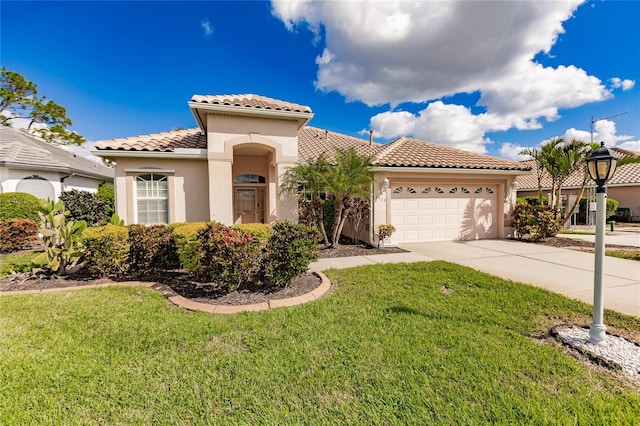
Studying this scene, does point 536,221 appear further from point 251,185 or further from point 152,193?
point 152,193

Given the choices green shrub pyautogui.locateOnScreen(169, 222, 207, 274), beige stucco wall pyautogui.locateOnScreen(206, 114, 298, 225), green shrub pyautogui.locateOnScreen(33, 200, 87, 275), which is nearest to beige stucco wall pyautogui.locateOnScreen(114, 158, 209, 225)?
beige stucco wall pyautogui.locateOnScreen(206, 114, 298, 225)

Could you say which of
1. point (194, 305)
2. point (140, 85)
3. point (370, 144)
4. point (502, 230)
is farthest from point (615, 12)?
point (140, 85)

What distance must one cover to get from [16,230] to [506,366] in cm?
1486

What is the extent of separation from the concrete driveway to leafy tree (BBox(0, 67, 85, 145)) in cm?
3667

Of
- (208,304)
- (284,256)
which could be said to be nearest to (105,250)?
(208,304)

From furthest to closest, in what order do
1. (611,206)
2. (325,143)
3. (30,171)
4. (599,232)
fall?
(611,206)
(325,143)
(30,171)
(599,232)

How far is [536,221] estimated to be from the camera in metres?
11.5

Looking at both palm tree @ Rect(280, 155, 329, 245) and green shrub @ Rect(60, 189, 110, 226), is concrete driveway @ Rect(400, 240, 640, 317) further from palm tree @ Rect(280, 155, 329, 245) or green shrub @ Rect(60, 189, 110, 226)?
green shrub @ Rect(60, 189, 110, 226)

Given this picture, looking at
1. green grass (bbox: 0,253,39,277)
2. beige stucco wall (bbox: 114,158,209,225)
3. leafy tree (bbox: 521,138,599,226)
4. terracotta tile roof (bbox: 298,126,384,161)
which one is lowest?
green grass (bbox: 0,253,39,277)

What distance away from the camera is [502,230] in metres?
12.4

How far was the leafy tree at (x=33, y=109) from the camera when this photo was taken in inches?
1015

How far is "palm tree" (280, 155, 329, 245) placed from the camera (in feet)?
32.2

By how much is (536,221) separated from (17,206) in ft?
76.0

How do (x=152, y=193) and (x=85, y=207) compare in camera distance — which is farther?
(x=85, y=207)
